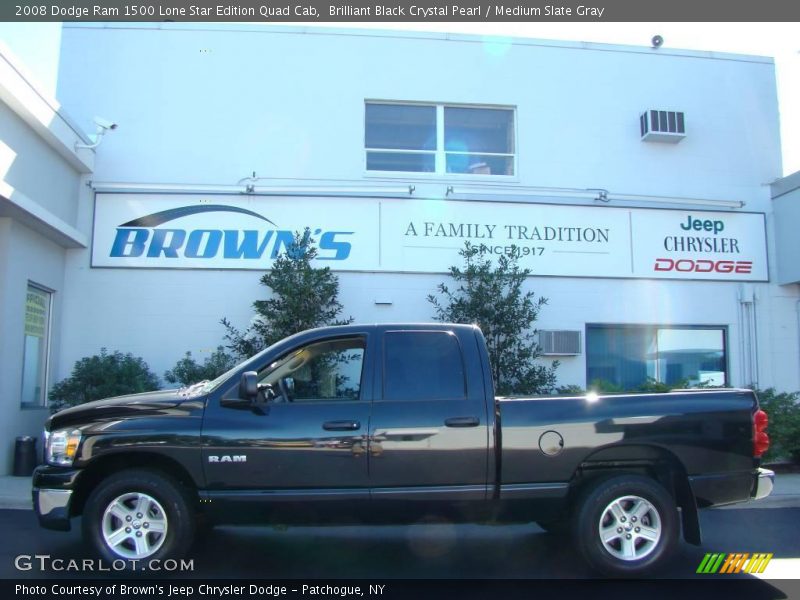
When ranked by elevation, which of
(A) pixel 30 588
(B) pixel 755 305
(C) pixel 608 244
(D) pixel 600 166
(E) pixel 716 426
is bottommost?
(A) pixel 30 588

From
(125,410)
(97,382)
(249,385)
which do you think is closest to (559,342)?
(97,382)

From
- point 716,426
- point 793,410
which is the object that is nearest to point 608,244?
point 793,410

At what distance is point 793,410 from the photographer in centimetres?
1131

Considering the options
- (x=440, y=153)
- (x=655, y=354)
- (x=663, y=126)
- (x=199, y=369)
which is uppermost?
(x=663, y=126)

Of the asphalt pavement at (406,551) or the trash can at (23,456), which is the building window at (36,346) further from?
the asphalt pavement at (406,551)

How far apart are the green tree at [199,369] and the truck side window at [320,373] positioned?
5197 millimetres

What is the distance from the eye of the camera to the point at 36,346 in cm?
1133

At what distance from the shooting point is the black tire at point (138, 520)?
564cm

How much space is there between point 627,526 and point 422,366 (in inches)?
79.2

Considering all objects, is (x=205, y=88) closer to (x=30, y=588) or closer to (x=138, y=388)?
(x=138, y=388)

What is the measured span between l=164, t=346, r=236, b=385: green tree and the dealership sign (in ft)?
5.05

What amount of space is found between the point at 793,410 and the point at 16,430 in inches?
442

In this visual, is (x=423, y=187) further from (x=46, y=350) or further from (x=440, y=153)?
(x=46, y=350)

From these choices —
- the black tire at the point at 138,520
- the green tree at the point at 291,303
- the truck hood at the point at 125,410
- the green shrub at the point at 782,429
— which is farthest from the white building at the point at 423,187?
the black tire at the point at 138,520
